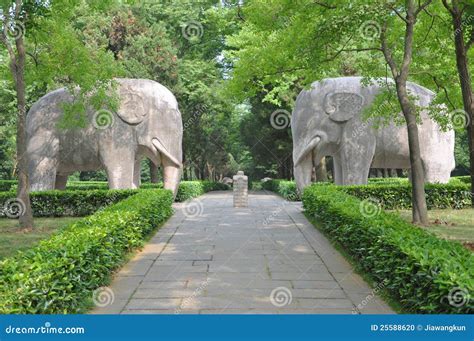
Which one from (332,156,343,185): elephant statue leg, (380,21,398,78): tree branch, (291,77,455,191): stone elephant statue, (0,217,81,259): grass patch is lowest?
(0,217,81,259): grass patch

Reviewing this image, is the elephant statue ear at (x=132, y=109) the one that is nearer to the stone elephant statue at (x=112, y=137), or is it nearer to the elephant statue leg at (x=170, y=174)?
the stone elephant statue at (x=112, y=137)

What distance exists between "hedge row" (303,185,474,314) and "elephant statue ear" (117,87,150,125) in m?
7.31

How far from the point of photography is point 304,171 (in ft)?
48.1

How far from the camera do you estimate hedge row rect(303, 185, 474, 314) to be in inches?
150

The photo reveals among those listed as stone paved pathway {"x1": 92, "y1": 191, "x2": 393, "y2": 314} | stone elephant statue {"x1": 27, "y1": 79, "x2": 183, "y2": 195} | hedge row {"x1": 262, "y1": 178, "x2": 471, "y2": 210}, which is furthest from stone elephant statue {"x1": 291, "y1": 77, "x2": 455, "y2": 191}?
stone paved pathway {"x1": 92, "y1": 191, "x2": 393, "y2": 314}

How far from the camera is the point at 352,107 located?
14.2 metres

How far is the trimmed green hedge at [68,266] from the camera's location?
399cm

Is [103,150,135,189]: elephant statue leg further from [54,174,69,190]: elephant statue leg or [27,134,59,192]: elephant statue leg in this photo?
[54,174,69,190]: elephant statue leg

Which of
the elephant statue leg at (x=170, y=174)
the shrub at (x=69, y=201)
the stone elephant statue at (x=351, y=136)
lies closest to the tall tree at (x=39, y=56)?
the shrub at (x=69, y=201)

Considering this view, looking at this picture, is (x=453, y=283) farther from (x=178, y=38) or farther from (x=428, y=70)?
(x=178, y=38)

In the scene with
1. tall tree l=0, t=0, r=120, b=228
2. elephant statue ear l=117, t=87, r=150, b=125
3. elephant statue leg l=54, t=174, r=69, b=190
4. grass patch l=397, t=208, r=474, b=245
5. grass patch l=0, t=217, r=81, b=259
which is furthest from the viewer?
elephant statue leg l=54, t=174, r=69, b=190

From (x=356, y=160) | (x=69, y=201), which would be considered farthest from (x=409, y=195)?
(x=69, y=201)

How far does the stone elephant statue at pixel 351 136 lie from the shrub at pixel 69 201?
5.28 meters

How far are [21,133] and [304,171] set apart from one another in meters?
7.98
